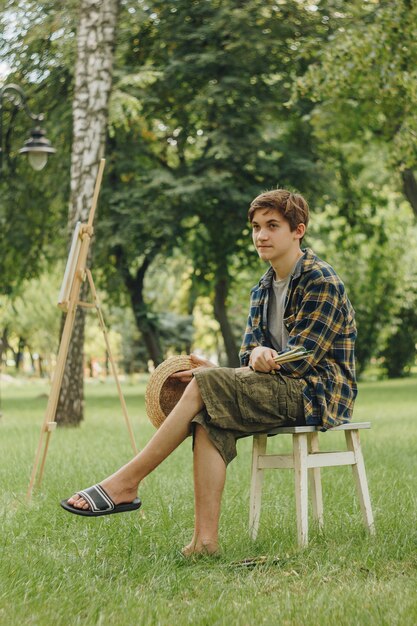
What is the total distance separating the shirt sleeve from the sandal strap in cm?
106

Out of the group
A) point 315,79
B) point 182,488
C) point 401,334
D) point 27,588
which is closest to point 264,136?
point 315,79

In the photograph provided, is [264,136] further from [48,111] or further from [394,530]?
[394,530]

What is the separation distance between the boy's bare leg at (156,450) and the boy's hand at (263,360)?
1.10ft

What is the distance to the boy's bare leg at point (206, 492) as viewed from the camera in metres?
4.63

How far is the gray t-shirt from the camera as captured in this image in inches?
203

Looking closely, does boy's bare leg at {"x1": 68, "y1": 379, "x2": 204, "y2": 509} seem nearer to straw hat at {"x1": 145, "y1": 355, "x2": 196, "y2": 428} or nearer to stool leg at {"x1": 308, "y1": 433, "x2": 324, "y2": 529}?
straw hat at {"x1": 145, "y1": 355, "x2": 196, "y2": 428}

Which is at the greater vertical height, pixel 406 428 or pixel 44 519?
pixel 44 519

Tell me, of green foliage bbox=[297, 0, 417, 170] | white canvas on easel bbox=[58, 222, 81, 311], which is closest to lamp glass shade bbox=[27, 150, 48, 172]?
green foliage bbox=[297, 0, 417, 170]

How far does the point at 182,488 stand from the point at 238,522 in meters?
1.59

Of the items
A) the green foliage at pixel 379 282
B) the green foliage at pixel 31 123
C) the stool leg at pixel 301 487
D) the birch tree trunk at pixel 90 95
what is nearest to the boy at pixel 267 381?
the stool leg at pixel 301 487

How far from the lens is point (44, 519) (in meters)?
5.70

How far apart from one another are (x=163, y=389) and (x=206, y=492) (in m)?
0.71

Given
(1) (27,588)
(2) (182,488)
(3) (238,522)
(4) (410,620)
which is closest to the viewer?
(4) (410,620)

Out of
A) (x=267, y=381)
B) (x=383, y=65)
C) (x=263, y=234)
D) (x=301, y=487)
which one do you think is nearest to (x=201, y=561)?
(x=301, y=487)
